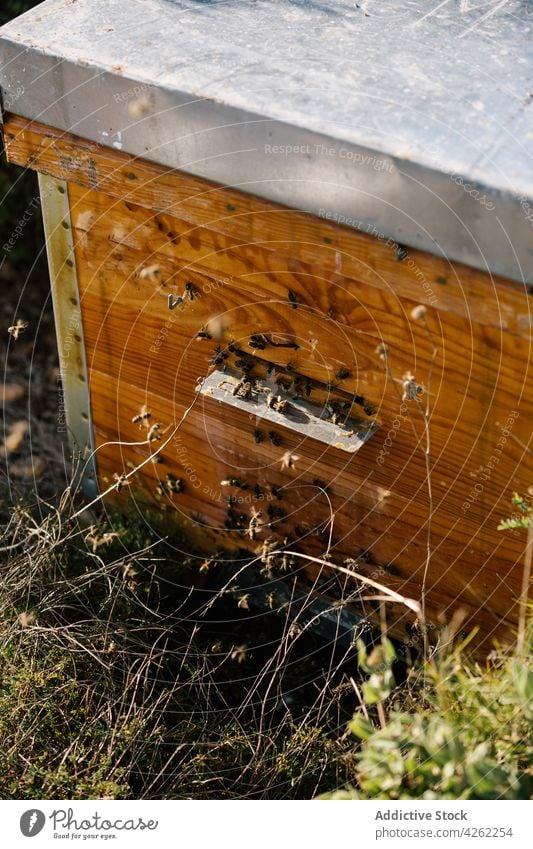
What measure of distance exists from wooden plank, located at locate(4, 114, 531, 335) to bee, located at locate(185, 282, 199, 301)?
0.48 ft

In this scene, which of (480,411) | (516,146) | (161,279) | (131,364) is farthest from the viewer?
(131,364)

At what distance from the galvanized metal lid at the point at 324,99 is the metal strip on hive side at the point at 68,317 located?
239 mm

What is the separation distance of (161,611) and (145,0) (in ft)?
5.17

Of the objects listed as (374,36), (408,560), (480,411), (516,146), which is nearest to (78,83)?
(374,36)

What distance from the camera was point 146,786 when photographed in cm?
212

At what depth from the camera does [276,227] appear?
78.1 inches

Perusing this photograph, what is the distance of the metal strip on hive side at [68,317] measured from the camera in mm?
2334

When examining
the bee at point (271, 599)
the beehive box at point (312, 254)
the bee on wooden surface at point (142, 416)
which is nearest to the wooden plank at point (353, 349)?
the beehive box at point (312, 254)

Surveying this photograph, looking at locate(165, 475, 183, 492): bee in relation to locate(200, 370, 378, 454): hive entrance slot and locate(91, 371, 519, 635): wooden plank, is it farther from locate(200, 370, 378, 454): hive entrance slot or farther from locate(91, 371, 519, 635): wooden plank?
locate(200, 370, 378, 454): hive entrance slot

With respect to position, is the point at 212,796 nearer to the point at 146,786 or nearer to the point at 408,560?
the point at 146,786

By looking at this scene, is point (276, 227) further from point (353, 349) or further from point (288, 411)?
point (288, 411)

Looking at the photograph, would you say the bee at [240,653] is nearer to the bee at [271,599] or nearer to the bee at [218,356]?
the bee at [271,599]

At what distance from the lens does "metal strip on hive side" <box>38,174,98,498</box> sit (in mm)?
2334

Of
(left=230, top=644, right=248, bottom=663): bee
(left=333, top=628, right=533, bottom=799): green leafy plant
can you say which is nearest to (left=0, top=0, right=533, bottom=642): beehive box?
(left=230, top=644, right=248, bottom=663): bee
